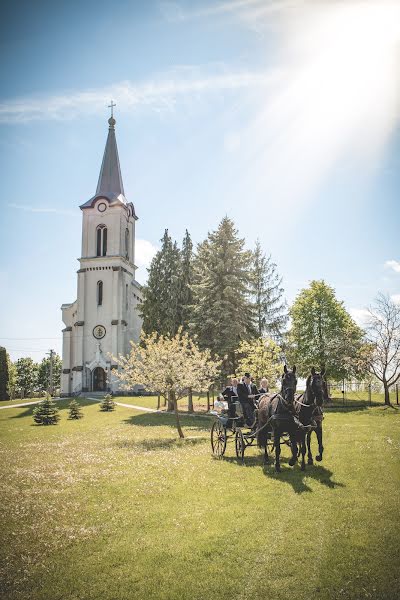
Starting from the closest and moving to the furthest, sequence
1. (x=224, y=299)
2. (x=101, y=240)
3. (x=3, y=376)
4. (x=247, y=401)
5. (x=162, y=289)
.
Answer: (x=247, y=401) < (x=224, y=299) < (x=162, y=289) < (x=3, y=376) < (x=101, y=240)

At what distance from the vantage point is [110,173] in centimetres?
6047

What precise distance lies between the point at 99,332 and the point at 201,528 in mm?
48963

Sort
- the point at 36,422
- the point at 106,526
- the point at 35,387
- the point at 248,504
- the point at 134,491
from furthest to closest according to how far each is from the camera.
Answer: the point at 35,387 → the point at 36,422 → the point at 134,491 → the point at 248,504 → the point at 106,526

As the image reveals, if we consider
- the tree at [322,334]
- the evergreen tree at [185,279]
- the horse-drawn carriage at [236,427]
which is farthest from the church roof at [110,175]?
the horse-drawn carriage at [236,427]

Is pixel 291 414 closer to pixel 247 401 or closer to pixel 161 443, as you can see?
pixel 247 401

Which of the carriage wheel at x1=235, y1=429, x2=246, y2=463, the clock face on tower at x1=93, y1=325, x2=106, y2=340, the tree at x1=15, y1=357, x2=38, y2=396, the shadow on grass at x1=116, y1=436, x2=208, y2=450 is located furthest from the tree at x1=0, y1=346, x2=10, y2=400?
the tree at x1=15, y1=357, x2=38, y2=396

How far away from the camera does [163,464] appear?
14352 mm

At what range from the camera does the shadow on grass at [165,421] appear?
27.1 metres

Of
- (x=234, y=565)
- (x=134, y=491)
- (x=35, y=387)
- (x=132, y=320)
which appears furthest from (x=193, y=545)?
(x=35, y=387)

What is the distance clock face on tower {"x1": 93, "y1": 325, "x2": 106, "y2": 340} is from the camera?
55312 millimetres

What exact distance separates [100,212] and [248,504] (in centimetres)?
5389

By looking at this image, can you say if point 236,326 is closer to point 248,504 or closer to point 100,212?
point 248,504

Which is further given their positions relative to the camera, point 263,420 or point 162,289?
point 162,289

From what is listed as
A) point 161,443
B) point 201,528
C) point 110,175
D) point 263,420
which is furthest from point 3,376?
point 201,528
